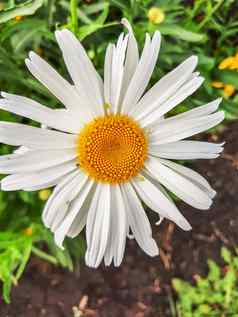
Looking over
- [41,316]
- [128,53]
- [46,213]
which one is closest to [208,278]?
[41,316]

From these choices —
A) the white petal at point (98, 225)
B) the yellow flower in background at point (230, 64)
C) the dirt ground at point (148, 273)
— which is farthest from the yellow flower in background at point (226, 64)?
the white petal at point (98, 225)

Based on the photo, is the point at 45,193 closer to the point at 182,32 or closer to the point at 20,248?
the point at 20,248

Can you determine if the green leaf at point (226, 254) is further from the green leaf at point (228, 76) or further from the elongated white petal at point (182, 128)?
the elongated white petal at point (182, 128)

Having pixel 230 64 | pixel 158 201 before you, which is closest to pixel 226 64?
pixel 230 64

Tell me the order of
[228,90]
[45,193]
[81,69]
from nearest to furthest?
1. [81,69]
2. [45,193]
3. [228,90]

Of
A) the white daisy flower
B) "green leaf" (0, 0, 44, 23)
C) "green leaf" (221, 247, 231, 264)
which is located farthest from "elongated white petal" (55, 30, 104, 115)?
"green leaf" (221, 247, 231, 264)

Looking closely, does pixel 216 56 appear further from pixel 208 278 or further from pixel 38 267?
pixel 38 267
